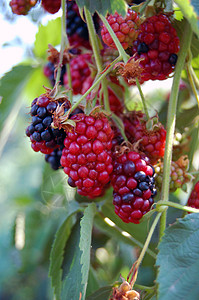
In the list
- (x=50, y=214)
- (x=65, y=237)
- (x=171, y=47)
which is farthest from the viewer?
(x=50, y=214)

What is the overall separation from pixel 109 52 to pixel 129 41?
0.14 metres

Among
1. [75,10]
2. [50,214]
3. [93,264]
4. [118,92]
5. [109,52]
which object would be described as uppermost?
[75,10]

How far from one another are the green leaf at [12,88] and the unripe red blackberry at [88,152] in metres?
0.34

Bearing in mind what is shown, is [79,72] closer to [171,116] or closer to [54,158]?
[54,158]

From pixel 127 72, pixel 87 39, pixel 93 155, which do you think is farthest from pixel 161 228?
pixel 87 39

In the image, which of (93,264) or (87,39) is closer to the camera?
(87,39)

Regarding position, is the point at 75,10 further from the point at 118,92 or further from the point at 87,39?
the point at 118,92

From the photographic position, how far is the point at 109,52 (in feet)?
3.39

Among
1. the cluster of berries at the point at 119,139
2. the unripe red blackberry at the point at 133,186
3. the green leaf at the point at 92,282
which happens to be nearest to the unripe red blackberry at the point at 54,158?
the cluster of berries at the point at 119,139

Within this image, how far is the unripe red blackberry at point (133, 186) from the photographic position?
0.86 metres

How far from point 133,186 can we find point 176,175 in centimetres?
16

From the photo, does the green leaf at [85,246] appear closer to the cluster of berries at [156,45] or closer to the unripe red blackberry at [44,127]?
the unripe red blackberry at [44,127]

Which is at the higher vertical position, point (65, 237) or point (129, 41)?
point (129, 41)

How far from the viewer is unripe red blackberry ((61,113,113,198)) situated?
Result: 85 centimetres
